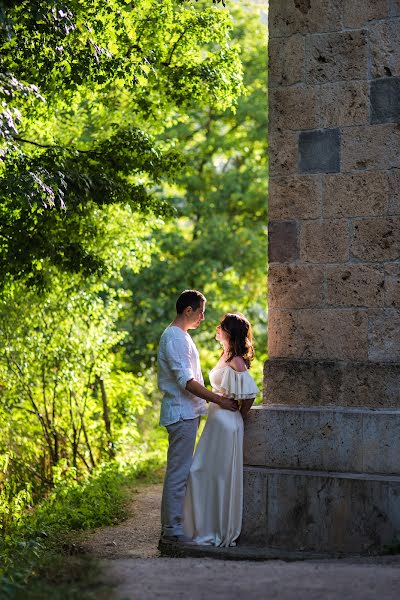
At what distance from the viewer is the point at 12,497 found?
903 cm

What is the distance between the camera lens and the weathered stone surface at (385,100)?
604 centimetres

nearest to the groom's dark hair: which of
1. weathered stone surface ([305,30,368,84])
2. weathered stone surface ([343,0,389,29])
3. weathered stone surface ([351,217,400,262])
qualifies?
weathered stone surface ([351,217,400,262])

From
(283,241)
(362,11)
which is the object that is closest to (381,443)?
(283,241)

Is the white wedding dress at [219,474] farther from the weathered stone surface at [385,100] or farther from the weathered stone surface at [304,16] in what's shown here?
the weathered stone surface at [304,16]

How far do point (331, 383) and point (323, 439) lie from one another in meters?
0.37

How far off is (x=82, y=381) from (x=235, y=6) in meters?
10.6

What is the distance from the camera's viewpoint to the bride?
6035mm

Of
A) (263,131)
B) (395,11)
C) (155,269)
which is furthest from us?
(263,131)

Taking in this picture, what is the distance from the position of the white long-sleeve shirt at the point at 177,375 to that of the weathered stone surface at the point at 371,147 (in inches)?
62.4

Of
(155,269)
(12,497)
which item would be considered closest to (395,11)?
(12,497)

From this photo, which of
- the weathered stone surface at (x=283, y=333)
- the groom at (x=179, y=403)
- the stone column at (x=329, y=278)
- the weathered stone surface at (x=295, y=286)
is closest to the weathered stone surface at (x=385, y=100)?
the stone column at (x=329, y=278)

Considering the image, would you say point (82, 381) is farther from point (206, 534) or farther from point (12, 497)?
point (206, 534)

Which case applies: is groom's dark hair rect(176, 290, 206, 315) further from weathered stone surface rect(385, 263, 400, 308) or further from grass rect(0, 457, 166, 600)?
grass rect(0, 457, 166, 600)

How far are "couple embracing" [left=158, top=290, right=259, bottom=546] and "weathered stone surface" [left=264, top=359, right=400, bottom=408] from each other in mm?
175
